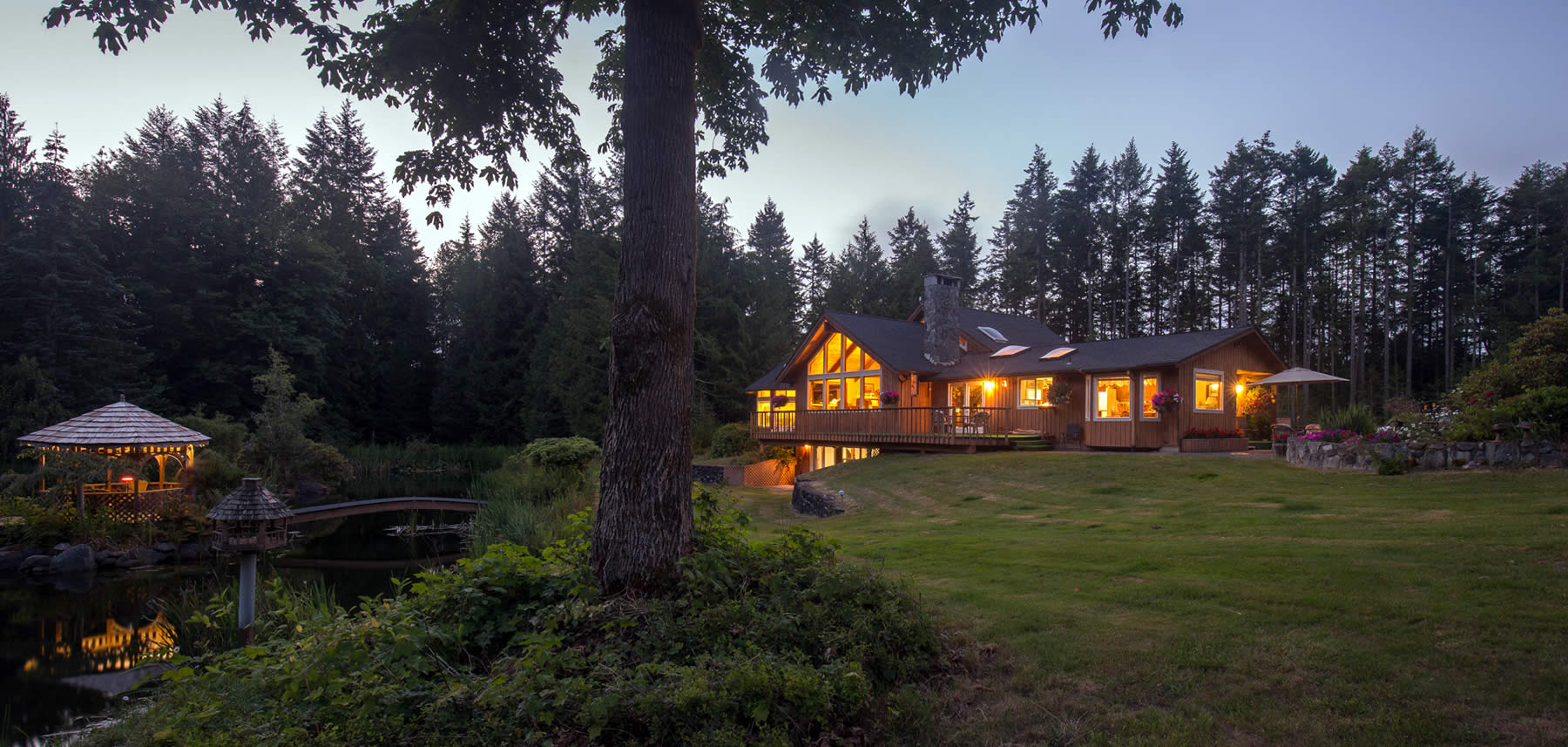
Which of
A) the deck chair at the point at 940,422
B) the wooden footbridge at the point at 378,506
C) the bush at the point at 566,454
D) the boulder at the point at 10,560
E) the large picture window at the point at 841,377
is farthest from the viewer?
the large picture window at the point at 841,377

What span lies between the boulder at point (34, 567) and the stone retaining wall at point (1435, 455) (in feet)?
74.5

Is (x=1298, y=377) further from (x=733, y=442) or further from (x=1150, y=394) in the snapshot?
(x=733, y=442)

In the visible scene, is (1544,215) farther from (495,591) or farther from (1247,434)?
(495,591)

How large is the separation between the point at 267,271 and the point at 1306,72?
39.8m

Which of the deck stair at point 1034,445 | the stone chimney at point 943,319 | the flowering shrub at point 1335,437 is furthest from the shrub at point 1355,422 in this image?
the stone chimney at point 943,319

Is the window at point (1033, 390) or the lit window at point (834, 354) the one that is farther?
the lit window at point (834, 354)

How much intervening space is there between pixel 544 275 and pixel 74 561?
32.4 m

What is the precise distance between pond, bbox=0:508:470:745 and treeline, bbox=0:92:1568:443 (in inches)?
607

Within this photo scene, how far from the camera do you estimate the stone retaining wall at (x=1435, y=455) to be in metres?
9.84

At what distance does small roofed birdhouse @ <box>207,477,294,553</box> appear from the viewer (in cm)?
657

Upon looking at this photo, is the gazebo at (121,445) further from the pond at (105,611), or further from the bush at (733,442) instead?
the bush at (733,442)

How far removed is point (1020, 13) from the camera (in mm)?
6207

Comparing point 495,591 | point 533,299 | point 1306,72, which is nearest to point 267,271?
point 533,299

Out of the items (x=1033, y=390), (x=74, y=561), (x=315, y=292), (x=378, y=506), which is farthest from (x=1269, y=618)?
(x=315, y=292)
